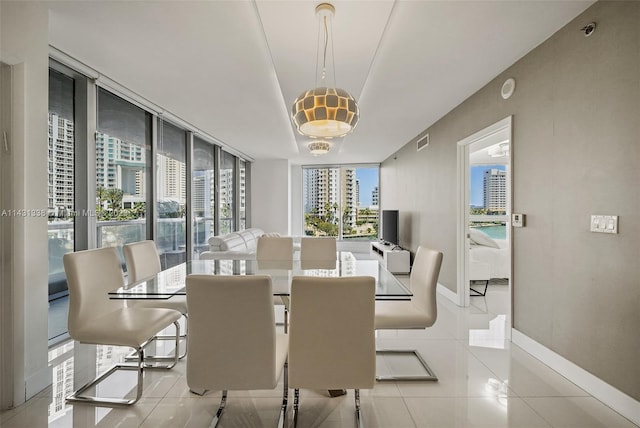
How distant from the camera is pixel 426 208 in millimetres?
5332

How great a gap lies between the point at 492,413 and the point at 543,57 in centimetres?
260

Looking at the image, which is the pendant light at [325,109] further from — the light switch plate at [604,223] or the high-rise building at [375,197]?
the high-rise building at [375,197]

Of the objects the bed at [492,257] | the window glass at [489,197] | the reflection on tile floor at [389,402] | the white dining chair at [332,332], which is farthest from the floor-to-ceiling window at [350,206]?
the white dining chair at [332,332]

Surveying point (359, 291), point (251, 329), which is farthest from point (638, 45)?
point (251, 329)

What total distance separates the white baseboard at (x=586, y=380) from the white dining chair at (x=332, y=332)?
156 centimetres

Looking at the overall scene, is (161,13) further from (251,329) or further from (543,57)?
(543,57)

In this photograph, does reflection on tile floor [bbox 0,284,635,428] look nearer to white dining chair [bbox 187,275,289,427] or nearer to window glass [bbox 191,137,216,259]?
white dining chair [bbox 187,275,289,427]

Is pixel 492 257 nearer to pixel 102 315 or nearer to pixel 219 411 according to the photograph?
pixel 219 411

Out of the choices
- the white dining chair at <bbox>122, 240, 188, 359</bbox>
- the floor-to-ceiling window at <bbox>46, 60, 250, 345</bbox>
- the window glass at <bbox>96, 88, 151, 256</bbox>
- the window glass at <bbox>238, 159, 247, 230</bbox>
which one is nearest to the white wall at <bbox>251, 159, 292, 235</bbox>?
the window glass at <bbox>238, 159, 247, 230</bbox>

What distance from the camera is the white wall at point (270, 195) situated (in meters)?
8.23

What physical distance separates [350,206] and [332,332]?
7.75m

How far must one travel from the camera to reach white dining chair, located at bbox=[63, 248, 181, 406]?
201cm

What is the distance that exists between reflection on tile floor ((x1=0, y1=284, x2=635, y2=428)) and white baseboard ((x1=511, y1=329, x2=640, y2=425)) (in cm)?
4

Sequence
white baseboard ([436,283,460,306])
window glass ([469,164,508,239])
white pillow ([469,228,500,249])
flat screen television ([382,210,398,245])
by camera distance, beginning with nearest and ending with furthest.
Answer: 1. white baseboard ([436,283,460,306])
2. white pillow ([469,228,500,249])
3. window glass ([469,164,508,239])
4. flat screen television ([382,210,398,245])
